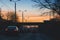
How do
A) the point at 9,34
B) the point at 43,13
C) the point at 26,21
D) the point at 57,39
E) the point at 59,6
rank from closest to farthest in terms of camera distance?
the point at 57,39 → the point at 59,6 → the point at 43,13 → the point at 9,34 → the point at 26,21

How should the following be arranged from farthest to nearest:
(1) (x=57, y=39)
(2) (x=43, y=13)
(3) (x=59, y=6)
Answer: (2) (x=43, y=13), (3) (x=59, y=6), (1) (x=57, y=39)

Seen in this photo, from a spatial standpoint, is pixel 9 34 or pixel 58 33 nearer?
pixel 58 33

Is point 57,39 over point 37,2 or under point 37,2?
under

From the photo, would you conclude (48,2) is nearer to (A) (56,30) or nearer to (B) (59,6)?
(B) (59,6)

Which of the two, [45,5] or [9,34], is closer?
[45,5]

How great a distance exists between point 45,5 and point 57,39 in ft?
13.0

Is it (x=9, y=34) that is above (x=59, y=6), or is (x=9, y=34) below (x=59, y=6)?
below

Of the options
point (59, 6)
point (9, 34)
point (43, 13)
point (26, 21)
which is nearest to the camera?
point (59, 6)

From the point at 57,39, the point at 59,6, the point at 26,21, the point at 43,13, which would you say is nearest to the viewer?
the point at 57,39

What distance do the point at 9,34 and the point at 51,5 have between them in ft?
21.6

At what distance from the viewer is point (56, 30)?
2408cm

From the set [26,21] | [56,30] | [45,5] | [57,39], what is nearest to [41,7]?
[45,5]

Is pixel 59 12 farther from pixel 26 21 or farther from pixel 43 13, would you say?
pixel 26 21

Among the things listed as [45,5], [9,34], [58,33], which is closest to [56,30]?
[58,33]
